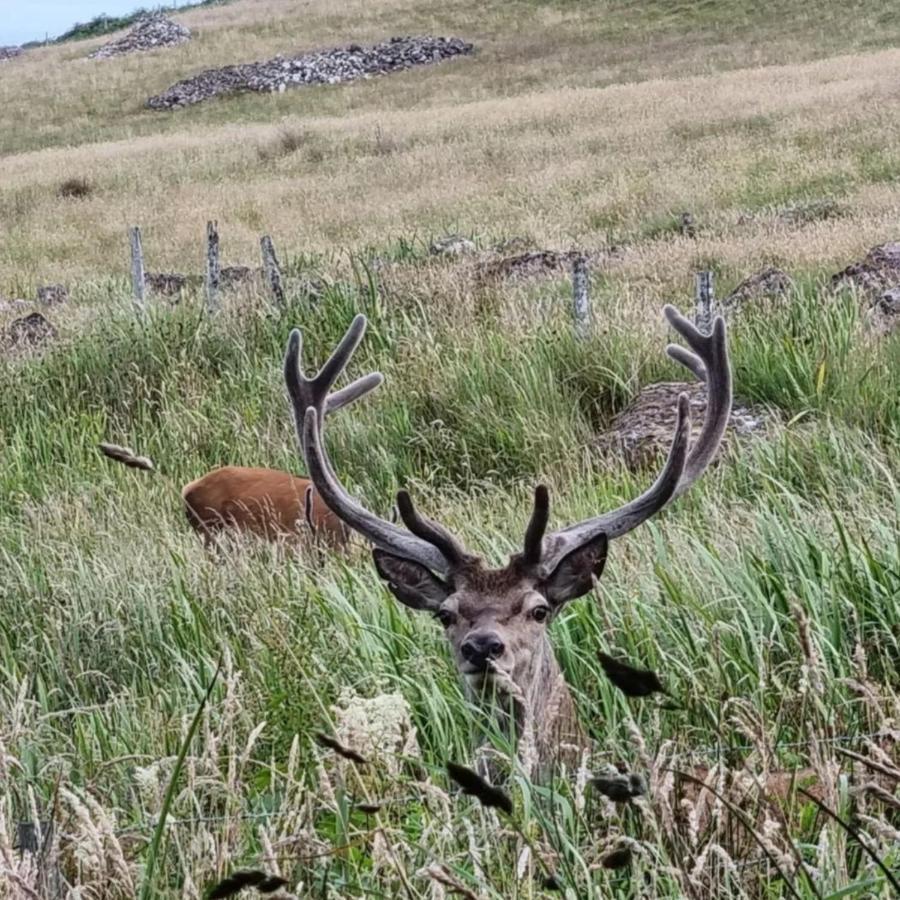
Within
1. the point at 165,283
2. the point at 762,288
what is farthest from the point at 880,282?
the point at 165,283

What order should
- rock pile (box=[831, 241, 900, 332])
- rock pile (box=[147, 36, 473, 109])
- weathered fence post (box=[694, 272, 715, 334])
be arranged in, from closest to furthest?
rock pile (box=[831, 241, 900, 332]), weathered fence post (box=[694, 272, 715, 334]), rock pile (box=[147, 36, 473, 109])

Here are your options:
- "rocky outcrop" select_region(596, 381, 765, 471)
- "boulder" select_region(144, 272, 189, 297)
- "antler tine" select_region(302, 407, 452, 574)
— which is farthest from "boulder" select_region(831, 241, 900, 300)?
"boulder" select_region(144, 272, 189, 297)

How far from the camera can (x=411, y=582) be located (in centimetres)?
385

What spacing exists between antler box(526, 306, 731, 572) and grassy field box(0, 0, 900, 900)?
28 cm

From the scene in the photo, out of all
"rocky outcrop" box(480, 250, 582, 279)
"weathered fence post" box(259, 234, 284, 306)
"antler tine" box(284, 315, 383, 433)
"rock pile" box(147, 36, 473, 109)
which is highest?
"rock pile" box(147, 36, 473, 109)

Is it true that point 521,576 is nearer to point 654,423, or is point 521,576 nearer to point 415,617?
point 415,617

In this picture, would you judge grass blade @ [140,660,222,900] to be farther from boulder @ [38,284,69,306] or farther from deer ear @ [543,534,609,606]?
boulder @ [38,284,69,306]

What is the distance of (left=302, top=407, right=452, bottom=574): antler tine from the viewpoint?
3.93 meters

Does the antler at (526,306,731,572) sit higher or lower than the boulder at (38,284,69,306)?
higher

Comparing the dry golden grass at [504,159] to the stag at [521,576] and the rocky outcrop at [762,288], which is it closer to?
the rocky outcrop at [762,288]

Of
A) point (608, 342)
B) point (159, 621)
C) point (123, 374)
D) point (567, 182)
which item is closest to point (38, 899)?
point (159, 621)

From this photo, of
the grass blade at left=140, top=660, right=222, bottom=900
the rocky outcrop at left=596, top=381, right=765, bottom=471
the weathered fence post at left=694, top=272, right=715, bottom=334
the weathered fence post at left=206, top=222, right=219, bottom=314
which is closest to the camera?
the grass blade at left=140, top=660, right=222, bottom=900

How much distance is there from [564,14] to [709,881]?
51117 millimetres

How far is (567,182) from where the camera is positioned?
2275cm
